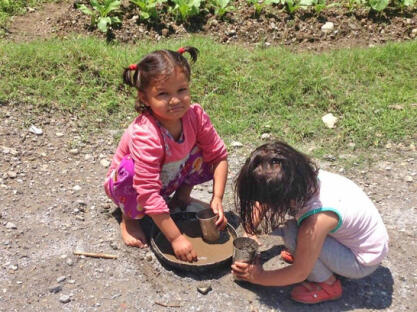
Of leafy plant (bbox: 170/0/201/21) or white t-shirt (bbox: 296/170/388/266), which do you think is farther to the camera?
leafy plant (bbox: 170/0/201/21)

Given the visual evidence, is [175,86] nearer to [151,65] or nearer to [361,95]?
[151,65]

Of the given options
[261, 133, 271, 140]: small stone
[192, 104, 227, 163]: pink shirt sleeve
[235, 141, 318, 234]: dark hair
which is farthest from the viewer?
[261, 133, 271, 140]: small stone

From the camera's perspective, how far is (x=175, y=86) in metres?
2.77

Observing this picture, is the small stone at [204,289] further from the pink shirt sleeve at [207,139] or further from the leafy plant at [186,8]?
the leafy plant at [186,8]

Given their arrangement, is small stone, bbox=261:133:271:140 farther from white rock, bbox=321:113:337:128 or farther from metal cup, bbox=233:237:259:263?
metal cup, bbox=233:237:259:263

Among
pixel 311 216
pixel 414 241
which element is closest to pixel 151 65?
pixel 311 216

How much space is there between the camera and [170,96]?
9.09ft

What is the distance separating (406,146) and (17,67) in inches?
126

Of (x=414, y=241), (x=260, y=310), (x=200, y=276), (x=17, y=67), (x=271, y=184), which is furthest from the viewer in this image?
(x=17, y=67)

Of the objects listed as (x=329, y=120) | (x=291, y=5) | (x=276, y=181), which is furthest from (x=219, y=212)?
(x=291, y=5)

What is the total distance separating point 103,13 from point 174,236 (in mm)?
3293

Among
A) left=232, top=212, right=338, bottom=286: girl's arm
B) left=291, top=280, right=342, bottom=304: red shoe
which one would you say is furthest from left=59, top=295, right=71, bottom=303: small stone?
left=291, top=280, right=342, bottom=304: red shoe

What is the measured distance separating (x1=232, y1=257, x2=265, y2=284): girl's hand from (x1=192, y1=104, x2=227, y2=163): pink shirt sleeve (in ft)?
2.25

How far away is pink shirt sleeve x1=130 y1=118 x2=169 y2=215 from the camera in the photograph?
275cm
